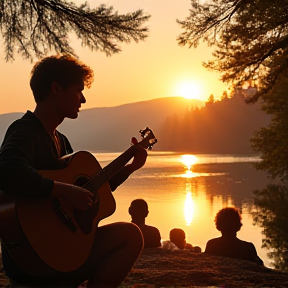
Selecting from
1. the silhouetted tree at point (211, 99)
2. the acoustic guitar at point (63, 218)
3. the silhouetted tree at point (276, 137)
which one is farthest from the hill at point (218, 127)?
the acoustic guitar at point (63, 218)

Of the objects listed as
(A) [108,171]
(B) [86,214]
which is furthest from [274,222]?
(B) [86,214]

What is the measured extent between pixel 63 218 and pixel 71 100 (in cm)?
64

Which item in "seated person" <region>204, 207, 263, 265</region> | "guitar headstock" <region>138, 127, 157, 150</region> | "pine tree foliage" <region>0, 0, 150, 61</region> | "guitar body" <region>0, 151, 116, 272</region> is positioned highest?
"pine tree foliage" <region>0, 0, 150, 61</region>

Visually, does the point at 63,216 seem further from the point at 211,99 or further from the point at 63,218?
the point at 211,99

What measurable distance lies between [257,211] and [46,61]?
60.4ft

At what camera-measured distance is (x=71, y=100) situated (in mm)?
2957

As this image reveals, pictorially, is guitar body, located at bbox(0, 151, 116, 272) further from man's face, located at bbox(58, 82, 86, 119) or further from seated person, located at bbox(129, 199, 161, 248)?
seated person, located at bbox(129, 199, 161, 248)

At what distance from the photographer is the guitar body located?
265 centimetres

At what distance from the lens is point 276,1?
965 cm

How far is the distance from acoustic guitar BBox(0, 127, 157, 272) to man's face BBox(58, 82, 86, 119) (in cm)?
24

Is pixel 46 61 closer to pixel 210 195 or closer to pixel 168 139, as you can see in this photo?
pixel 210 195

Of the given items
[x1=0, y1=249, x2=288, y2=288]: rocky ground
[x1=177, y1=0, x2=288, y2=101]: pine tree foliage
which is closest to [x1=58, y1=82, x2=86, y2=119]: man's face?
[x1=0, y1=249, x2=288, y2=288]: rocky ground

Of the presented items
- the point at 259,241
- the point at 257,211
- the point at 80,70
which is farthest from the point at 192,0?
the point at 257,211

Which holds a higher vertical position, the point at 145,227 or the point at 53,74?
the point at 53,74
